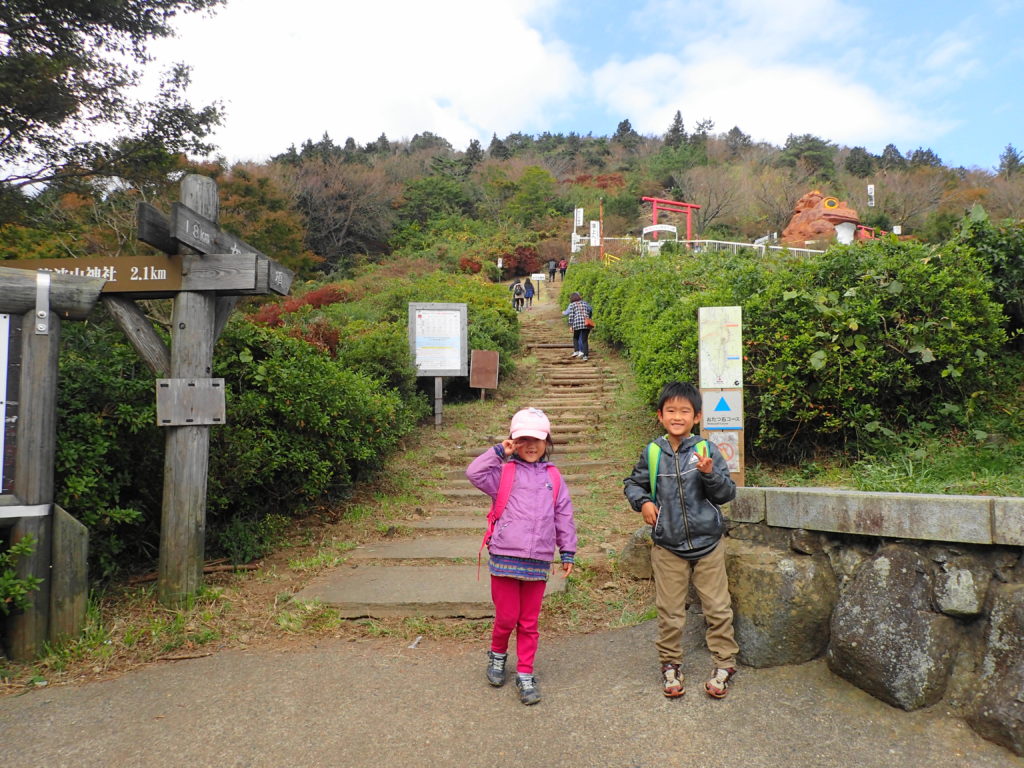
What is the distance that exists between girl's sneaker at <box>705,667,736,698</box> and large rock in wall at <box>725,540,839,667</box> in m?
0.21

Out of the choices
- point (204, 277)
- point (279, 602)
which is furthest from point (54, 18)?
point (279, 602)

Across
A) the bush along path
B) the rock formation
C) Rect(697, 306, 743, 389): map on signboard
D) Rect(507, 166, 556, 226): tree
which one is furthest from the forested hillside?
Rect(697, 306, 743, 389): map on signboard

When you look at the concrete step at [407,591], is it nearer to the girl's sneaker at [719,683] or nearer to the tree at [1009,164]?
the girl's sneaker at [719,683]

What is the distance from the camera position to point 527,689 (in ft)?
10.1

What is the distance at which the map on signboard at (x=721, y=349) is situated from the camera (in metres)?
4.46

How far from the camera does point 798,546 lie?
3209 mm

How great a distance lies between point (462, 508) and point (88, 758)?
4205 millimetres

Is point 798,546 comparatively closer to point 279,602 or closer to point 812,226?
point 279,602

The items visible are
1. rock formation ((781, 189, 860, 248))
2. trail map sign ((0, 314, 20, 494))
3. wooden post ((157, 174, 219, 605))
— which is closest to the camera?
trail map sign ((0, 314, 20, 494))

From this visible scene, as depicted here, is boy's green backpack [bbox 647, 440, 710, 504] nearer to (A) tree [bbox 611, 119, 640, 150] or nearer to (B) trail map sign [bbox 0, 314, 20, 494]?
(B) trail map sign [bbox 0, 314, 20, 494]

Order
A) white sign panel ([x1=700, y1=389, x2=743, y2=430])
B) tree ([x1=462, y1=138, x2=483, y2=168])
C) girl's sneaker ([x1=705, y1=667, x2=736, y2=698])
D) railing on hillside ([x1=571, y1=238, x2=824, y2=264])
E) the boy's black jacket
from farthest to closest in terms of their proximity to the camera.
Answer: tree ([x1=462, y1=138, x2=483, y2=168])
railing on hillside ([x1=571, y1=238, x2=824, y2=264])
white sign panel ([x1=700, y1=389, x2=743, y2=430])
the boy's black jacket
girl's sneaker ([x1=705, y1=667, x2=736, y2=698])

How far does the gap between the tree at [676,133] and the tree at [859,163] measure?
1786cm

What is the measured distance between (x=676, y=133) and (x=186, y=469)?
8013cm

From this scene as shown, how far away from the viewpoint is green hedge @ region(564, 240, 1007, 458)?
209 inches
